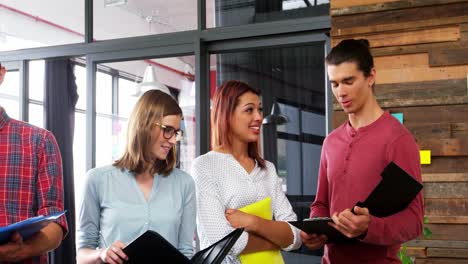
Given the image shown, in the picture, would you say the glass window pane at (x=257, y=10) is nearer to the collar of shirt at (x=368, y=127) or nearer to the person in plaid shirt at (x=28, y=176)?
the collar of shirt at (x=368, y=127)

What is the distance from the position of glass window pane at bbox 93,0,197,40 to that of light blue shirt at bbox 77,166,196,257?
203 centimetres

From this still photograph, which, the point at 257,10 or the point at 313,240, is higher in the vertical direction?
the point at 257,10

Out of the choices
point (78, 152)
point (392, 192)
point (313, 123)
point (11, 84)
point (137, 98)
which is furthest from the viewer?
point (78, 152)

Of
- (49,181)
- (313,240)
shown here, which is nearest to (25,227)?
(49,181)

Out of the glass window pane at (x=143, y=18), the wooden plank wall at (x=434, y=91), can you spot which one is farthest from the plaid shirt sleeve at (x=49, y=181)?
the glass window pane at (x=143, y=18)

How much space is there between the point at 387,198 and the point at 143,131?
0.84 meters

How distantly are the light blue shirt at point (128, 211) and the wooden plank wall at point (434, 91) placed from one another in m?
1.53

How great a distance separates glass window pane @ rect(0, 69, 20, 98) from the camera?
14.9 ft

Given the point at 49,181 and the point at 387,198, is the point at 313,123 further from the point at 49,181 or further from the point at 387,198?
the point at 49,181

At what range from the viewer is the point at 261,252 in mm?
2070

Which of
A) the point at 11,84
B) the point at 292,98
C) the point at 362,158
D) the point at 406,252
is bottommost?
the point at 406,252

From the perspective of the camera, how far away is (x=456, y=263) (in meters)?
3.00

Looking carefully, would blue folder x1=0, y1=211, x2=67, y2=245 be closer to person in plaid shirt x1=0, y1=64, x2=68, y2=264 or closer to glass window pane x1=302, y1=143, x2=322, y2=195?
person in plaid shirt x1=0, y1=64, x2=68, y2=264

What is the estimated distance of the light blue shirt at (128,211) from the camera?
1.94 m
